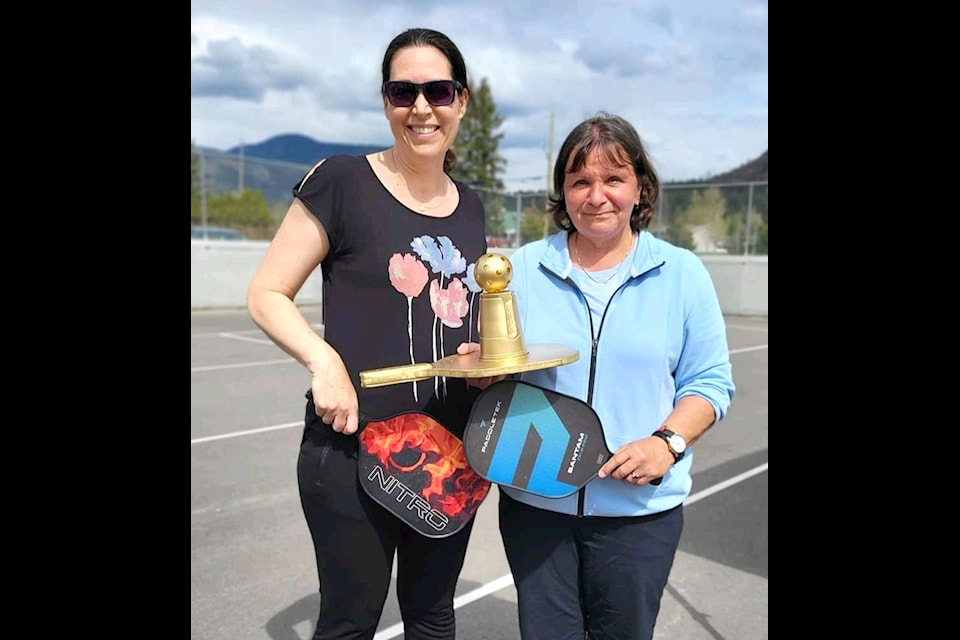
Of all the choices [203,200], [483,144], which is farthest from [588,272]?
[483,144]

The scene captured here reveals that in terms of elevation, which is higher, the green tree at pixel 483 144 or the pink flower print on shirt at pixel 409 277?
the green tree at pixel 483 144

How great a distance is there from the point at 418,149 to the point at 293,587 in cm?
250

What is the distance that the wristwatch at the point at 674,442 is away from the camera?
1.60 meters

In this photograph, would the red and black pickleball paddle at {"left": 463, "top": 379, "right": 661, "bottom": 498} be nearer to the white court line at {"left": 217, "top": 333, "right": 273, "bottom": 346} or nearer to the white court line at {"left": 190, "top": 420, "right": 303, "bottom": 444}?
the white court line at {"left": 190, "top": 420, "right": 303, "bottom": 444}

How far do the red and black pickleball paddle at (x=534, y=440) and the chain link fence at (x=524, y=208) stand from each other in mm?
15037

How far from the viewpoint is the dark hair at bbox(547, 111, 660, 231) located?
1.64 metres

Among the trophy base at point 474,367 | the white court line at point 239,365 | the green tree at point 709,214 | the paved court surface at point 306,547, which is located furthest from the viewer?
the green tree at point 709,214

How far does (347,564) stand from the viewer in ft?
5.66

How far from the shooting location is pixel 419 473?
66.4 inches

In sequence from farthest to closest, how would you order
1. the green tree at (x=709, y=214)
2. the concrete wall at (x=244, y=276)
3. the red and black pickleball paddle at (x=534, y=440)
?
the green tree at (x=709, y=214), the concrete wall at (x=244, y=276), the red and black pickleball paddle at (x=534, y=440)

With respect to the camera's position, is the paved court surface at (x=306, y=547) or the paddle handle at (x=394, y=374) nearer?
the paddle handle at (x=394, y=374)

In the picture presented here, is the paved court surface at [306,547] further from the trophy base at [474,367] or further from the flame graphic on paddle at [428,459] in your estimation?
the trophy base at [474,367]

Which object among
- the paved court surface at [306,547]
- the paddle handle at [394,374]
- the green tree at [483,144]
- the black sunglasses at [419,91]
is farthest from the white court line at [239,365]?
the green tree at [483,144]
